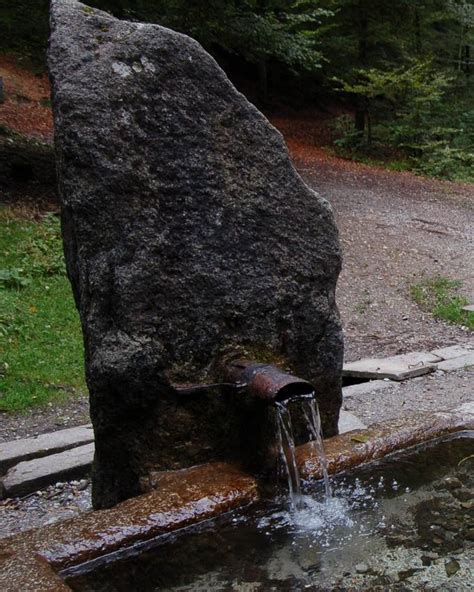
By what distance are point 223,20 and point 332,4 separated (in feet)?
26.1

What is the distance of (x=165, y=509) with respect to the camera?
268cm

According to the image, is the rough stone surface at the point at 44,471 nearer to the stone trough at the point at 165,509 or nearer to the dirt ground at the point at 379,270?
the dirt ground at the point at 379,270

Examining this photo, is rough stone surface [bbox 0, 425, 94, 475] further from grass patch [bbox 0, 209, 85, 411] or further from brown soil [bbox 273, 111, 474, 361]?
brown soil [bbox 273, 111, 474, 361]

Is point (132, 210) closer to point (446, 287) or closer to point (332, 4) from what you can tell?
point (446, 287)

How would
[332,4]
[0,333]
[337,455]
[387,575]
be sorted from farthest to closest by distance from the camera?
[332,4], [0,333], [337,455], [387,575]

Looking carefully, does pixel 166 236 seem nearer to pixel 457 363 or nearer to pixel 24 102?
pixel 457 363

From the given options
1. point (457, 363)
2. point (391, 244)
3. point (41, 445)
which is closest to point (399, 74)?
point (391, 244)

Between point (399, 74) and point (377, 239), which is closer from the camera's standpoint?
point (377, 239)

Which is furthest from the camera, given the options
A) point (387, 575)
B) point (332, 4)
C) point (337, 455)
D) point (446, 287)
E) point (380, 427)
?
point (332, 4)

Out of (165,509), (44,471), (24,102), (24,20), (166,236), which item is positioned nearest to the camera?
(165,509)

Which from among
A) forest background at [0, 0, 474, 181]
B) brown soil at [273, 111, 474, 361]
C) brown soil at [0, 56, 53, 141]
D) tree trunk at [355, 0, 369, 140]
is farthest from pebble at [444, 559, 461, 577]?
tree trunk at [355, 0, 369, 140]

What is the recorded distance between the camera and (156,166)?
304cm

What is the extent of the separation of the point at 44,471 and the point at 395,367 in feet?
10.2

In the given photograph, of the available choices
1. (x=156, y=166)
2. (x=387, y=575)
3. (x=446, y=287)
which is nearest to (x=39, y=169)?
(x=446, y=287)
